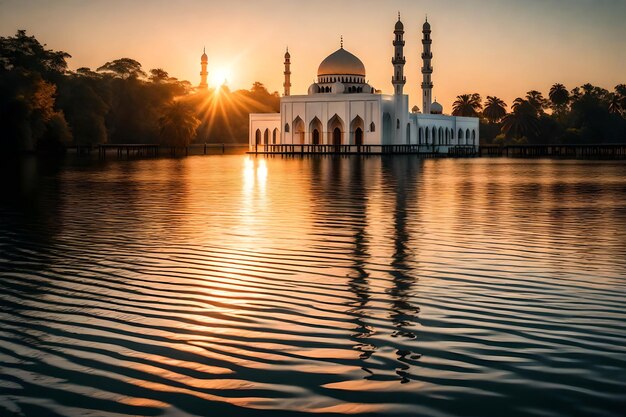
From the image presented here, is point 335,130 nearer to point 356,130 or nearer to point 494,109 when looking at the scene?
point 356,130

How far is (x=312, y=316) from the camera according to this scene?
9086mm

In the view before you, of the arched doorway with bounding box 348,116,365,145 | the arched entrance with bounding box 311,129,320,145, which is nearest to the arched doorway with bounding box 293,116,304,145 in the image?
the arched entrance with bounding box 311,129,320,145

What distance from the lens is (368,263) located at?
518 inches

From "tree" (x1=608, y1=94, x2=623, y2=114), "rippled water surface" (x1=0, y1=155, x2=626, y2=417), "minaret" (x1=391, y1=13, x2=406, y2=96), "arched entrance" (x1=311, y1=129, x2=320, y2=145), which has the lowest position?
"rippled water surface" (x1=0, y1=155, x2=626, y2=417)

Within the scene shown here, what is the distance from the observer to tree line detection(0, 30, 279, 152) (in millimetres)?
70125

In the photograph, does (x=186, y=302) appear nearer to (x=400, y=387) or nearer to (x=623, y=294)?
(x=400, y=387)

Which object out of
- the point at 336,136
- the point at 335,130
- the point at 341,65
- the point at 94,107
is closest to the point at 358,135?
the point at 336,136

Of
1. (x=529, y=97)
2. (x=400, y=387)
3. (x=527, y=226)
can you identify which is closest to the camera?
(x=400, y=387)

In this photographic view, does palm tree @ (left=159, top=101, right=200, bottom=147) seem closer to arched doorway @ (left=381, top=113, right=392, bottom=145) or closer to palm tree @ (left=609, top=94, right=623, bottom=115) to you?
arched doorway @ (left=381, top=113, right=392, bottom=145)

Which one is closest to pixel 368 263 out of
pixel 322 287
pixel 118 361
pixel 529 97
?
pixel 322 287

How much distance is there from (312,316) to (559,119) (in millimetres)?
130469

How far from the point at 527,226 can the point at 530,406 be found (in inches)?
500

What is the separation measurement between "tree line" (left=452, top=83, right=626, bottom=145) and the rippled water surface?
328 ft

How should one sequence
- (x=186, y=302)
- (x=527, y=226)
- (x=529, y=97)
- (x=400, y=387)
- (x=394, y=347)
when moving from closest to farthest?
1. (x=400, y=387)
2. (x=394, y=347)
3. (x=186, y=302)
4. (x=527, y=226)
5. (x=529, y=97)
